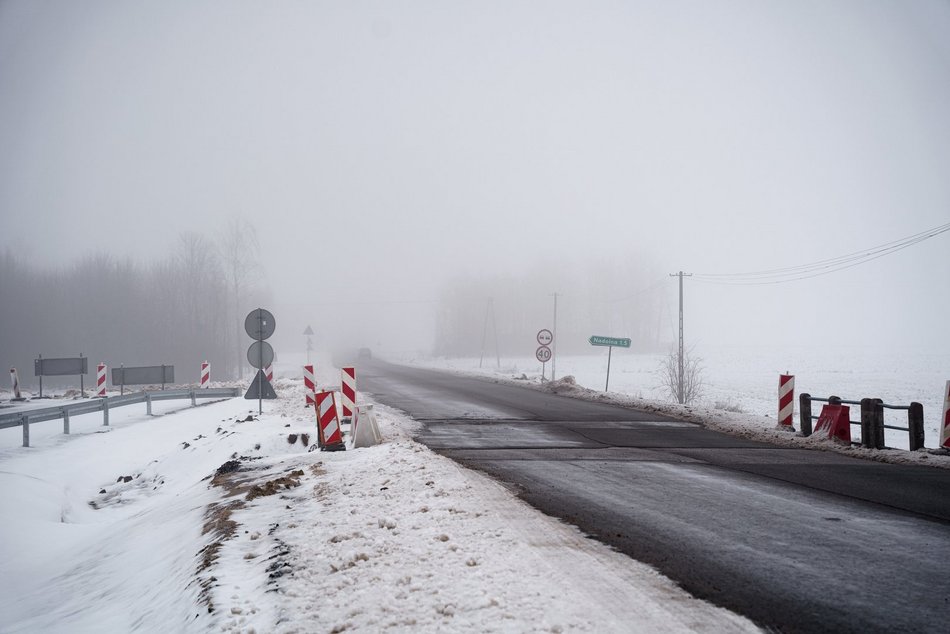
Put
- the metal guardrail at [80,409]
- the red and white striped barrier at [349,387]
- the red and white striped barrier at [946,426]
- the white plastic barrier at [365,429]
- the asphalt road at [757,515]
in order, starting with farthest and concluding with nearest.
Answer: the metal guardrail at [80,409] → the red and white striped barrier at [349,387] → the white plastic barrier at [365,429] → the red and white striped barrier at [946,426] → the asphalt road at [757,515]

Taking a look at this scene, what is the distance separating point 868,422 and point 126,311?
72737 mm

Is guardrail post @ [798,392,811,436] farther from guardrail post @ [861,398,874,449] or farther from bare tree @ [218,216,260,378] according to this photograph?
bare tree @ [218,216,260,378]

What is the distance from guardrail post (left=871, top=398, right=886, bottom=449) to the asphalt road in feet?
4.16

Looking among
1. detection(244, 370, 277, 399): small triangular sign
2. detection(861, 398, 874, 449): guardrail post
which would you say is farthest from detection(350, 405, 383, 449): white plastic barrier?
detection(861, 398, 874, 449): guardrail post

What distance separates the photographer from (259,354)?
14.4 m

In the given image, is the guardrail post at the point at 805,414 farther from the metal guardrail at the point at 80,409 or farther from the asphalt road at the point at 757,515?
the metal guardrail at the point at 80,409

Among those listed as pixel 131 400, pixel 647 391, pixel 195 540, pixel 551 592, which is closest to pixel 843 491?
pixel 551 592

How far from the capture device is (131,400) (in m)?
18.0

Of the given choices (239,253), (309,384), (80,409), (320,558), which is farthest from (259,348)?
(239,253)

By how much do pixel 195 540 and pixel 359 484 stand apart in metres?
1.82

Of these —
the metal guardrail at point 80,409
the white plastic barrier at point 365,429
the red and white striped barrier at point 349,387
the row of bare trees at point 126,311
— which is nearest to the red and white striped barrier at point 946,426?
the white plastic barrier at point 365,429

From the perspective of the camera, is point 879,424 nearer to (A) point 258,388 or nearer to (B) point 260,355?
(B) point 260,355

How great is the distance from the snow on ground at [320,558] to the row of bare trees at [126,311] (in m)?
46.8

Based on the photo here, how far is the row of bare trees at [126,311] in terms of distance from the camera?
55.1 m
